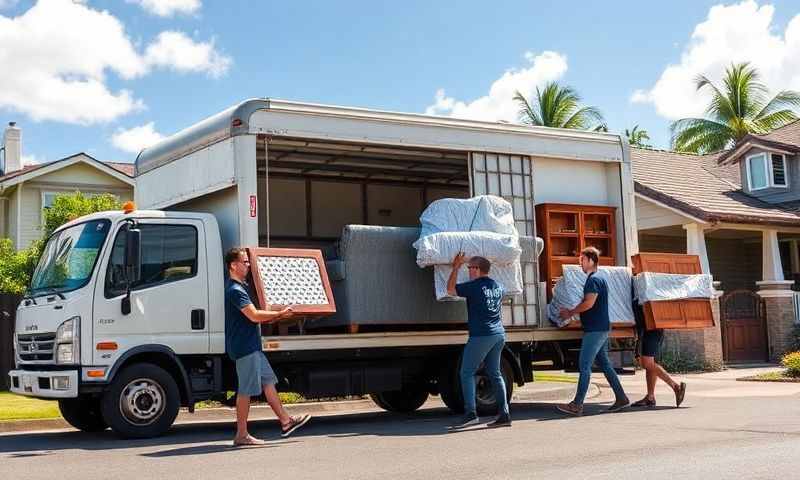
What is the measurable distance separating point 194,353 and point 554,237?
5083mm

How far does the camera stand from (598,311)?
38.8 feet

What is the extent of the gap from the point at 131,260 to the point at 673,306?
6903 millimetres

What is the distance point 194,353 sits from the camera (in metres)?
10.5

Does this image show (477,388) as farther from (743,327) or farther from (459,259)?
(743,327)

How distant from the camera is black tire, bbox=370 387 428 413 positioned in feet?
43.6

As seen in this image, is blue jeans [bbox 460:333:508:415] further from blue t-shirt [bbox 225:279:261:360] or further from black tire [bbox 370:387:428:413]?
black tire [bbox 370:387:428:413]

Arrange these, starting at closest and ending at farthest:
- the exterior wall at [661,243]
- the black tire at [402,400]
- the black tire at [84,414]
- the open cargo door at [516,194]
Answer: the black tire at [84,414]
the open cargo door at [516,194]
the black tire at [402,400]
the exterior wall at [661,243]

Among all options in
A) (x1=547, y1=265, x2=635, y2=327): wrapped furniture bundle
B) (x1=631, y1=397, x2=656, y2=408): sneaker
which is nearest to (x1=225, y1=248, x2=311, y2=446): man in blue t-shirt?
(x1=547, y1=265, x2=635, y2=327): wrapped furniture bundle

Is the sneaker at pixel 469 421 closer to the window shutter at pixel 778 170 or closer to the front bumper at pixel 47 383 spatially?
the front bumper at pixel 47 383

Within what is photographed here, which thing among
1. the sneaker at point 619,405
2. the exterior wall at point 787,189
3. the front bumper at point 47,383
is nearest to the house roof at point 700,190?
the exterior wall at point 787,189

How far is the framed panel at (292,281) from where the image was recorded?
1029 centimetres

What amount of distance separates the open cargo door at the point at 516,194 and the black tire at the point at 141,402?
429cm

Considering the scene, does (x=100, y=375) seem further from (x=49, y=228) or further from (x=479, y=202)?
(x=49, y=228)

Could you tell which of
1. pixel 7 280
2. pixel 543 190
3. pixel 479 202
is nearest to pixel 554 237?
pixel 543 190
